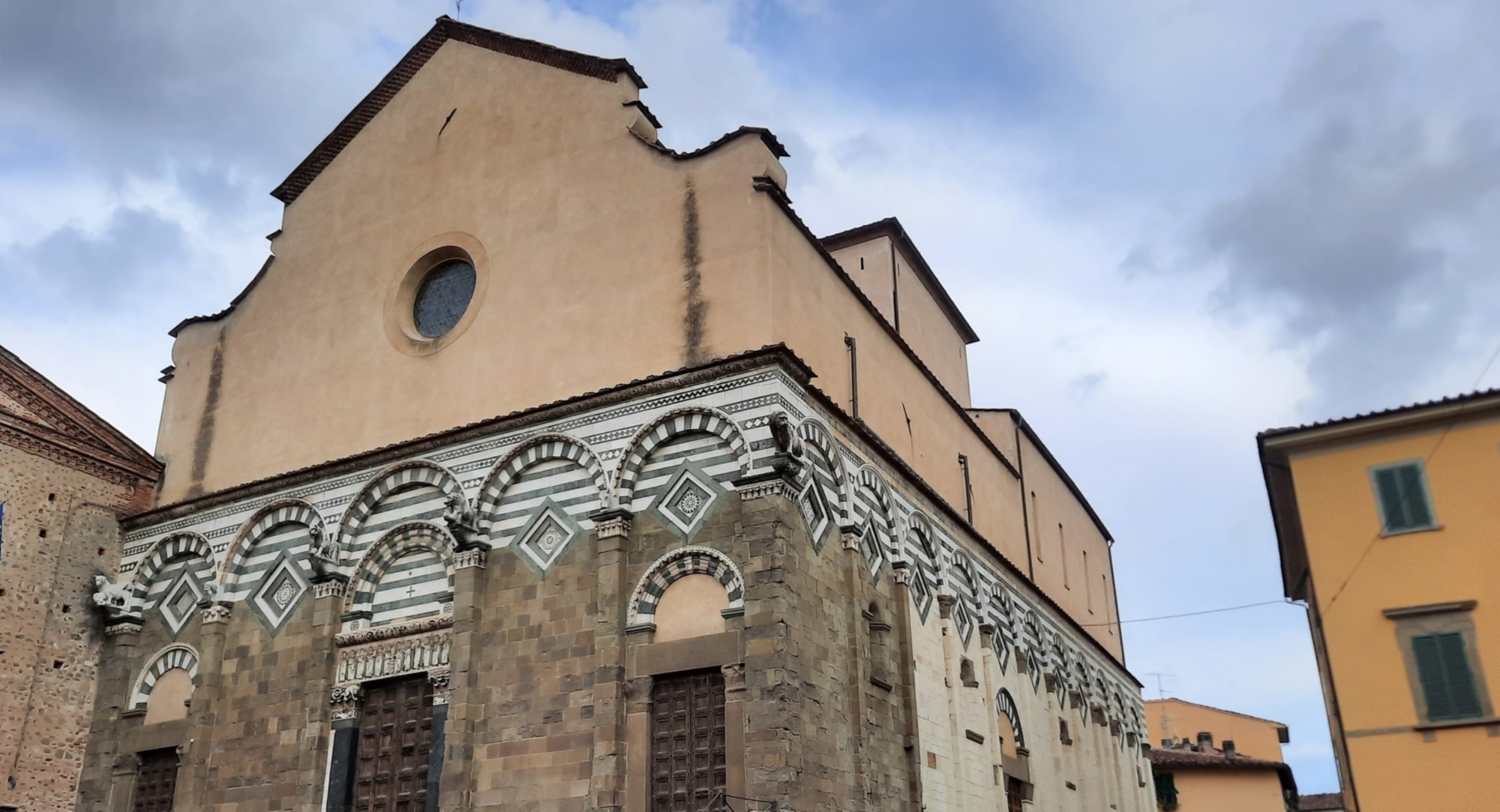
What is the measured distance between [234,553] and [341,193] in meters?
5.23

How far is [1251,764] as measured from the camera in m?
29.7

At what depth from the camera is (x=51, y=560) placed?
16281 mm

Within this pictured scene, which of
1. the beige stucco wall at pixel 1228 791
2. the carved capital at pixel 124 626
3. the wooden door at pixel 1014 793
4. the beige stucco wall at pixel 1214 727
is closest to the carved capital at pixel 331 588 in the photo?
the carved capital at pixel 124 626

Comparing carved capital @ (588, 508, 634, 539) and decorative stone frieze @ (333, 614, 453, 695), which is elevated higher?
carved capital @ (588, 508, 634, 539)

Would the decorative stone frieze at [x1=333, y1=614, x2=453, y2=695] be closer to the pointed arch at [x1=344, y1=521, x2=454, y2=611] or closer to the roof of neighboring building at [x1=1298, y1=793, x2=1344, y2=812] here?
the pointed arch at [x1=344, y1=521, x2=454, y2=611]

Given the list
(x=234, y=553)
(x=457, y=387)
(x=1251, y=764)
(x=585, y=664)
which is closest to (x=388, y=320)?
(x=457, y=387)

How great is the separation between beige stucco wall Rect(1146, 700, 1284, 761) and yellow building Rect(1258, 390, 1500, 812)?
24.4 metres

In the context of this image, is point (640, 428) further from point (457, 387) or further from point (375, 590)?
point (375, 590)

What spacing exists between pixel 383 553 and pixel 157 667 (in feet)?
12.8

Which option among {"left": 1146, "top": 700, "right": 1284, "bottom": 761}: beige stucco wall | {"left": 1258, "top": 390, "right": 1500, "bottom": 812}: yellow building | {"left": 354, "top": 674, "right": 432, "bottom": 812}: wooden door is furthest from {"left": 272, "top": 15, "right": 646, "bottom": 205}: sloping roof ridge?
{"left": 1146, "top": 700, "right": 1284, "bottom": 761}: beige stucco wall

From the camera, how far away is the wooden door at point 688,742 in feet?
38.9

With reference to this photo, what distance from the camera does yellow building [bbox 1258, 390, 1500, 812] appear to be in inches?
507

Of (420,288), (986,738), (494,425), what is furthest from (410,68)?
(986,738)

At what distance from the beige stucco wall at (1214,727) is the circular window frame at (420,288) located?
2808cm
